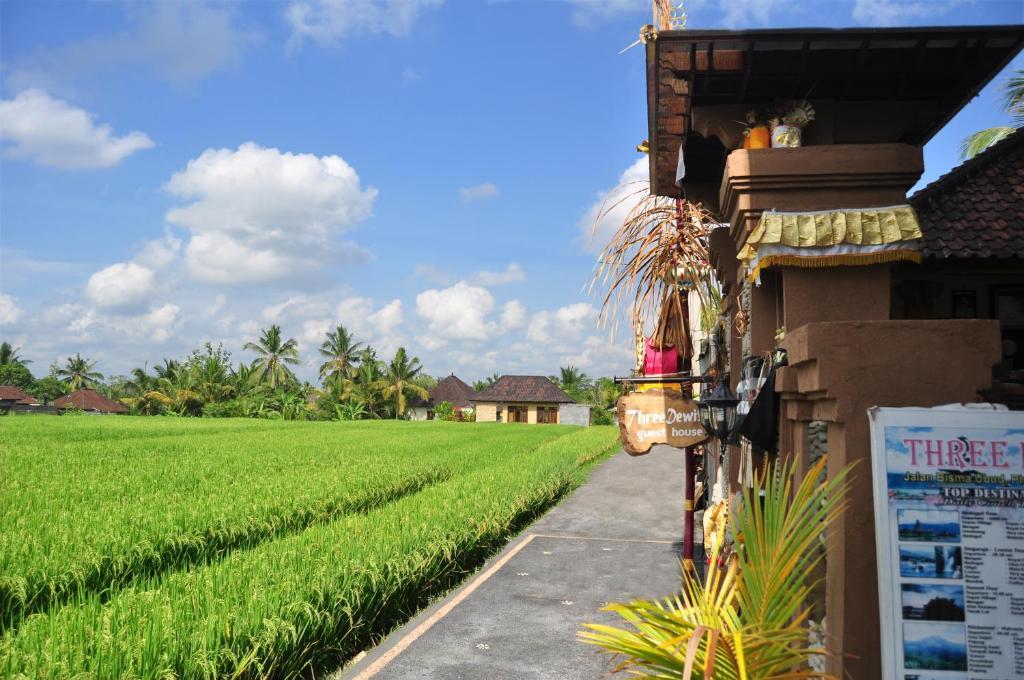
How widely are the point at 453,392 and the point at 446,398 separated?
4.44 ft

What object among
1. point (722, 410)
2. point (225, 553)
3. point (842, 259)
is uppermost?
point (842, 259)

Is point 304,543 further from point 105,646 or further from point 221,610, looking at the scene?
point 105,646

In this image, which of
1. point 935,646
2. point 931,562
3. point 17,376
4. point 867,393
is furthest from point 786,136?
point 17,376

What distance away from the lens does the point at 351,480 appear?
49.0ft

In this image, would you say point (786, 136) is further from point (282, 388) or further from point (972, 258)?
point (282, 388)

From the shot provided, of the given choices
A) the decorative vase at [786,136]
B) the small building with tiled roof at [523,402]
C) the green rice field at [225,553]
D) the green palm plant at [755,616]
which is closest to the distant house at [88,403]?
the small building with tiled roof at [523,402]

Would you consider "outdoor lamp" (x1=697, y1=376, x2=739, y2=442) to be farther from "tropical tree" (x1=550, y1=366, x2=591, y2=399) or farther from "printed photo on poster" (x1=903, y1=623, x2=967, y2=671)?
"tropical tree" (x1=550, y1=366, x2=591, y2=399)

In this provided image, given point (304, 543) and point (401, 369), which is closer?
point (304, 543)

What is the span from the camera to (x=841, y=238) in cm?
589

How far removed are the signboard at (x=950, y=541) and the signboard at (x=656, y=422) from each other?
2.83m

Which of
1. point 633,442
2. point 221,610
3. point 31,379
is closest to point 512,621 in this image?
point 633,442

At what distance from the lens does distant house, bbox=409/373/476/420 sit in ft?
221

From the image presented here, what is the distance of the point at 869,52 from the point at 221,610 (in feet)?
22.7

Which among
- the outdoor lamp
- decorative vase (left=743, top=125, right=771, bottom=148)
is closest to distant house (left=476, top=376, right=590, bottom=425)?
decorative vase (left=743, top=125, right=771, bottom=148)
